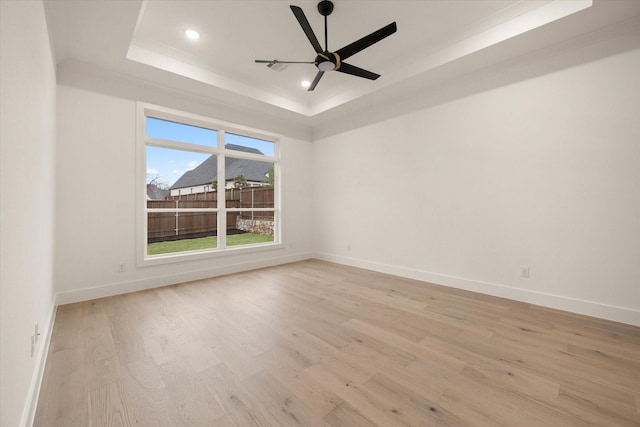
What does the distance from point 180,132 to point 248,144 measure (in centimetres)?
118

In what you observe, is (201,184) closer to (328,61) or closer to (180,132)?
(180,132)

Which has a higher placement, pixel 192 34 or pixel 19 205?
pixel 192 34

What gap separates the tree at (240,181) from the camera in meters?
4.93

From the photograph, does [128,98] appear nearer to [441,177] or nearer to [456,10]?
[456,10]

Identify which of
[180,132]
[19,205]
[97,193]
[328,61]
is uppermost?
[328,61]

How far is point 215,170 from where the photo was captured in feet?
14.6

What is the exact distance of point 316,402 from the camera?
4.83 feet

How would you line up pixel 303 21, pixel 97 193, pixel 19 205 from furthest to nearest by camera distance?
pixel 97 193 → pixel 303 21 → pixel 19 205

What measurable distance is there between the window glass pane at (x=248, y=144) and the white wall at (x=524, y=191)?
1942 mm

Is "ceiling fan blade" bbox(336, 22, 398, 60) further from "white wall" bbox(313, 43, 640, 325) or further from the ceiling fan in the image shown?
"white wall" bbox(313, 43, 640, 325)

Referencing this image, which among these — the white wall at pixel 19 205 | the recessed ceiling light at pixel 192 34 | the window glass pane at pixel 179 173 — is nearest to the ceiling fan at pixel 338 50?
the recessed ceiling light at pixel 192 34

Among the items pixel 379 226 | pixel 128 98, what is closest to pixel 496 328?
pixel 379 226

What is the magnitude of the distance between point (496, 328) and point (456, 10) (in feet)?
10.3

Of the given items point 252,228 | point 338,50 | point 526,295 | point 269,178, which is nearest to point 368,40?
point 338,50
